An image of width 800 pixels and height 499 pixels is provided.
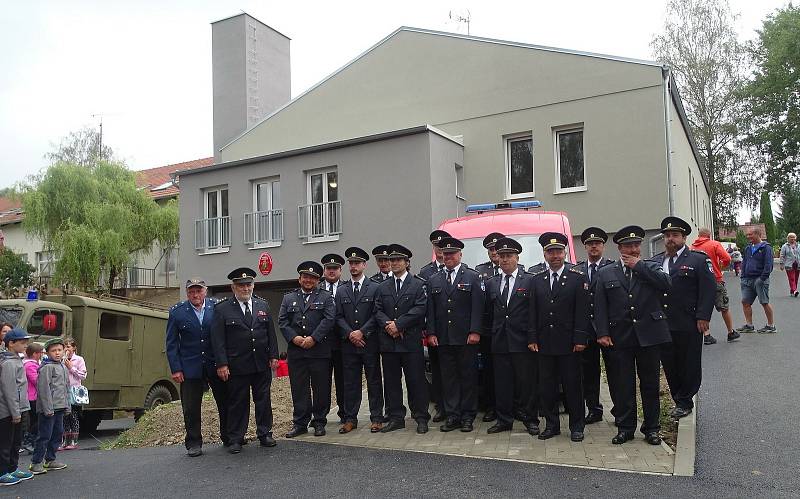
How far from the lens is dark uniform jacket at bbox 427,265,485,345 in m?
7.79

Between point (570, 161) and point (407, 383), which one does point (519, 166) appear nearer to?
point (570, 161)

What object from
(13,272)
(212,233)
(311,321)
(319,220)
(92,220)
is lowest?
(311,321)

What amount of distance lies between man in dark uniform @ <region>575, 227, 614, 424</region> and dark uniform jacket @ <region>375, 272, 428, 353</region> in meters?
1.82

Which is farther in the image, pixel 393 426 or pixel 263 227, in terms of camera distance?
pixel 263 227

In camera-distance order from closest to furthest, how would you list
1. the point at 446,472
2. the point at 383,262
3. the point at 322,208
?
the point at 446,472 → the point at 383,262 → the point at 322,208

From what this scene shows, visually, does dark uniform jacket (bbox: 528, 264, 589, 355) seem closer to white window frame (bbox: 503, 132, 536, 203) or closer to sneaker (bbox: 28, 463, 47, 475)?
sneaker (bbox: 28, 463, 47, 475)

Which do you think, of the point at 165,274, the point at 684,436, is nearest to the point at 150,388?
the point at 684,436

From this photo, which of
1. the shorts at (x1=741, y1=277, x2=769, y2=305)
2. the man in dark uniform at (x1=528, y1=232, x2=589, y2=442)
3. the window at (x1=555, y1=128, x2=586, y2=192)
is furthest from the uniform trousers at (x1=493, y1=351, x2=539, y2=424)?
Answer: the window at (x1=555, y1=128, x2=586, y2=192)

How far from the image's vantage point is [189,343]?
7.77 metres

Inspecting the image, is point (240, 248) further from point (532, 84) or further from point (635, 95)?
point (635, 95)

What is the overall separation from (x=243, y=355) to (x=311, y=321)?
2.91 ft

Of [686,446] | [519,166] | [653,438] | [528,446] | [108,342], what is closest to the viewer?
[686,446]

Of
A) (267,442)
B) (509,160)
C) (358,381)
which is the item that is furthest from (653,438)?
(509,160)

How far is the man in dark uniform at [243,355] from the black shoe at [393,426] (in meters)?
1.27
